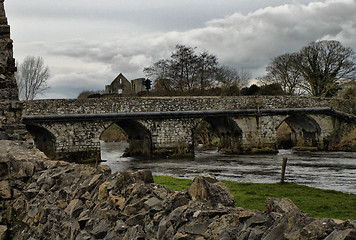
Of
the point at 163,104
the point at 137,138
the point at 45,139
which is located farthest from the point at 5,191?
the point at 137,138

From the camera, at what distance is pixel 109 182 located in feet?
13.5

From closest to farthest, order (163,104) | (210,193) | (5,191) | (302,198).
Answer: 1. (210,193)
2. (5,191)
3. (302,198)
4. (163,104)

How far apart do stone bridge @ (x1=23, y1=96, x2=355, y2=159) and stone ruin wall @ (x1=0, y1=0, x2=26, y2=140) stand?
47.0 feet

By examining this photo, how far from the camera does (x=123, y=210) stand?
3596 millimetres

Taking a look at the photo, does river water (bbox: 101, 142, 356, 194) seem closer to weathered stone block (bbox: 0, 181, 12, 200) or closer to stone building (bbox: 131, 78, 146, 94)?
weathered stone block (bbox: 0, 181, 12, 200)

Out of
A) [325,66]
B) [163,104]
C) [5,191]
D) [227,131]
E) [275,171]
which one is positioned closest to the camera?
[5,191]

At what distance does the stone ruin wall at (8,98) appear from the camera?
8.34m

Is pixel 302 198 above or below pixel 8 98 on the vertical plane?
below

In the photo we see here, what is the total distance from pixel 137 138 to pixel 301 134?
12708 millimetres

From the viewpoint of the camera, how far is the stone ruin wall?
8.34 m

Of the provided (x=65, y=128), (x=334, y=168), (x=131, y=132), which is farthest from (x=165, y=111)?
(x=334, y=168)

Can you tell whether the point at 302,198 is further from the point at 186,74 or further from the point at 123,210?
the point at 186,74

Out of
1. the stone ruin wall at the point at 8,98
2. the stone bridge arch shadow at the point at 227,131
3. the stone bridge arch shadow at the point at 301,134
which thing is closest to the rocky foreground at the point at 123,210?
the stone ruin wall at the point at 8,98

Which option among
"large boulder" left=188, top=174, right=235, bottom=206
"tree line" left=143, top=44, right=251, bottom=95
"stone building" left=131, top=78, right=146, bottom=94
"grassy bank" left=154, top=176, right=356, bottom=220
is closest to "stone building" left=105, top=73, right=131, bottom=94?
"stone building" left=131, top=78, right=146, bottom=94
